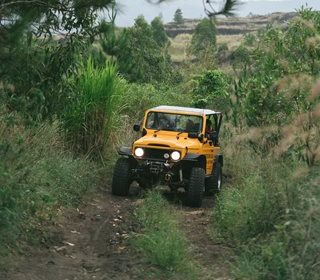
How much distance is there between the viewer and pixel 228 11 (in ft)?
19.0

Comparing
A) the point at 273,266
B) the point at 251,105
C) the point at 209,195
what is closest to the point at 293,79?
the point at 273,266

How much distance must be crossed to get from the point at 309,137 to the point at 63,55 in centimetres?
285

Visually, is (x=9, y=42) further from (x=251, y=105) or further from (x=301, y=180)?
(x=251, y=105)

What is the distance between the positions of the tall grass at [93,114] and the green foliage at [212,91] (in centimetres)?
697

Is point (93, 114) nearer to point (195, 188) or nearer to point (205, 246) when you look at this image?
point (195, 188)

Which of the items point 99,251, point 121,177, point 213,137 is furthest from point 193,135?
point 99,251

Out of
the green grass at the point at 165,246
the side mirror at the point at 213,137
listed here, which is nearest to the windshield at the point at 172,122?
the side mirror at the point at 213,137

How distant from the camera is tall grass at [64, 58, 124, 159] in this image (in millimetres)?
12312

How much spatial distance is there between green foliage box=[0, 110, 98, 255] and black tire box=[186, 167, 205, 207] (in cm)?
176

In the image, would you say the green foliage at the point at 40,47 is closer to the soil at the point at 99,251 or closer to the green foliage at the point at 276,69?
the soil at the point at 99,251

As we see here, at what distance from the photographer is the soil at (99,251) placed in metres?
5.86

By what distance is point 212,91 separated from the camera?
68.3ft

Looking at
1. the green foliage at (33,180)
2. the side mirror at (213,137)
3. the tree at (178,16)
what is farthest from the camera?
the side mirror at (213,137)

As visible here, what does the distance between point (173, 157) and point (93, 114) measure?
3.02 m
